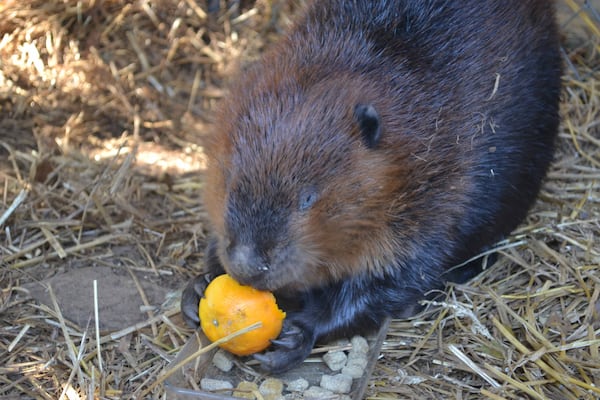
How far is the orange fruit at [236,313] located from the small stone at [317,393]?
0.34 m

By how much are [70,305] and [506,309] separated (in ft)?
8.17

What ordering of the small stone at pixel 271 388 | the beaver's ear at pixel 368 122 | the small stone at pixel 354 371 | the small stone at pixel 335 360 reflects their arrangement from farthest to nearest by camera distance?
the small stone at pixel 335 360
the small stone at pixel 354 371
the small stone at pixel 271 388
the beaver's ear at pixel 368 122

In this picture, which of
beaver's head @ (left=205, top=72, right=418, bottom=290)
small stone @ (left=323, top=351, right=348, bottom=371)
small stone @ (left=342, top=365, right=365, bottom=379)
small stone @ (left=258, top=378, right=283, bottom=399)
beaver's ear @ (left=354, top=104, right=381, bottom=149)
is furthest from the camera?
small stone @ (left=323, top=351, right=348, bottom=371)

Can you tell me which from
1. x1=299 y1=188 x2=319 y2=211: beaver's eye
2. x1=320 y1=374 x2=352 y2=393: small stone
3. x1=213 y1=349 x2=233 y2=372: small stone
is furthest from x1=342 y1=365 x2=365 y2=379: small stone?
x1=299 y1=188 x2=319 y2=211: beaver's eye

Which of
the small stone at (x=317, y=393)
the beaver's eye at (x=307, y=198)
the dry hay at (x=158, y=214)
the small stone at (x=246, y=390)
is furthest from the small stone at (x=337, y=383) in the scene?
the beaver's eye at (x=307, y=198)

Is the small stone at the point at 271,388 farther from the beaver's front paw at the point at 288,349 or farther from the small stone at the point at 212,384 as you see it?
the small stone at the point at 212,384

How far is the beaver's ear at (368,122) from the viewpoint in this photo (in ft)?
12.6

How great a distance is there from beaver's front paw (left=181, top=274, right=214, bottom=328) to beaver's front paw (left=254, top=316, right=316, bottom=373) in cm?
Result: 43

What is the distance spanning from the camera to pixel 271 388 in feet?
13.1

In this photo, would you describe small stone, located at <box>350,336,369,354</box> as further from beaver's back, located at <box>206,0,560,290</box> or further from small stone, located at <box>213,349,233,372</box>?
small stone, located at <box>213,349,233,372</box>

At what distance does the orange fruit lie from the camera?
152 inches

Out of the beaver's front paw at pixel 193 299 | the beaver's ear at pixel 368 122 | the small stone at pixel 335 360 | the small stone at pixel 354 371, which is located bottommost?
the small stone at pixel 335 360

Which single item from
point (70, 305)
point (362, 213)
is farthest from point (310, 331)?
point (70, 305)

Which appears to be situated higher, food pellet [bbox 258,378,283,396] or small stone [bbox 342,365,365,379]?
food pellet [bbox 258,378,283,396]
